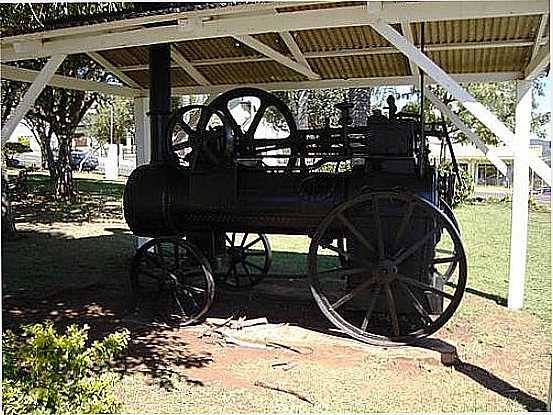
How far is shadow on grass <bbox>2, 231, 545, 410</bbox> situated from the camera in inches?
184

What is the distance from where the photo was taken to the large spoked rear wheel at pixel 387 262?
493 centimetres

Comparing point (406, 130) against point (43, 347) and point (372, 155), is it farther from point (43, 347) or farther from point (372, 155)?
point (43, 347)

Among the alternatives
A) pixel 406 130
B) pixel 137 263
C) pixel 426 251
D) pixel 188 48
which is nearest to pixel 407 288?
pixel 426 251

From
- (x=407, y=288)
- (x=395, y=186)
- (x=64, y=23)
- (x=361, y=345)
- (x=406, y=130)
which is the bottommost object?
(x=361, y=345)

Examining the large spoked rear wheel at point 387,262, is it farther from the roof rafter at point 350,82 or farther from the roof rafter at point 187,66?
the roof rafter at point 187,66

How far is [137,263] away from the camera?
228 inches

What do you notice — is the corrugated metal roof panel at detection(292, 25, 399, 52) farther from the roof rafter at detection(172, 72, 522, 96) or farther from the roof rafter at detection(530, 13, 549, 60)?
the roof rafter at detection(530, 13, 549, 60)

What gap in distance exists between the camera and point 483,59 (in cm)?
686

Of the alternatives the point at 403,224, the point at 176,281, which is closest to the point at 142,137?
the point at 176,281

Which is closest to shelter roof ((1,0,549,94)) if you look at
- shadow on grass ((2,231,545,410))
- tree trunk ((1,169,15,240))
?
shadow on grass ((2,231,545,410))

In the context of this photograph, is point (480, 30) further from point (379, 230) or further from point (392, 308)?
point (392, 308)

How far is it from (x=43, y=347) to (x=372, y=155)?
3.11m

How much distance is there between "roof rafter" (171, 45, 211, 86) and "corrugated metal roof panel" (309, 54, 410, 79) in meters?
1.49

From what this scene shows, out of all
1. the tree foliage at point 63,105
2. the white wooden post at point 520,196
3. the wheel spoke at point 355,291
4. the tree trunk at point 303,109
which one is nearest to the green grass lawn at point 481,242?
the white wooden post at point 520,196
